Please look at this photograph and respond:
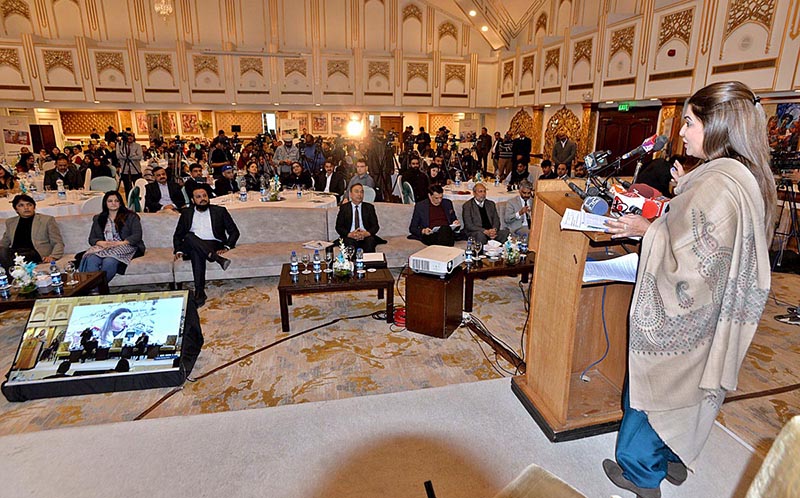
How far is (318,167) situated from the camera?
32.6ft

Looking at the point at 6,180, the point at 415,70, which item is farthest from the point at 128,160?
the point at 415,70

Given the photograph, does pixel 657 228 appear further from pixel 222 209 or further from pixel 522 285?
pixel 222 209

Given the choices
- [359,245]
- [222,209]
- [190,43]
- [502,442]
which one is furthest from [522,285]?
[190,43]

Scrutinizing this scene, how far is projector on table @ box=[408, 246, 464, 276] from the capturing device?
3617 millimetres

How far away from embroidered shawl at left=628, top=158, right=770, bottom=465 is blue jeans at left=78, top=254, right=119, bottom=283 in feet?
15.5

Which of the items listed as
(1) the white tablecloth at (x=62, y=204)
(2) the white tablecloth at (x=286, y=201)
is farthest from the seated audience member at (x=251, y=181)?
(1) the white tablecloth at (x=62, y=204)

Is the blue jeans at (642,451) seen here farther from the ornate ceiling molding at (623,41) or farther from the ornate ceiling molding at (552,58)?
the ornate ceiling molding at (552,58)

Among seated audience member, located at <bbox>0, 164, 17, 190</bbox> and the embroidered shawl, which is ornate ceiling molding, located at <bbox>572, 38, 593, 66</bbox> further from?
seated audience member, located at <bbox>0, 164, 17, 190</bbox>

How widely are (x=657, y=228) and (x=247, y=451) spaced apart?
209 centimetres

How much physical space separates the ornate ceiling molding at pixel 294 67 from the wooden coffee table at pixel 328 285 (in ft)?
37.8

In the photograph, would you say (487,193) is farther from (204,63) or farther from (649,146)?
(204,63)

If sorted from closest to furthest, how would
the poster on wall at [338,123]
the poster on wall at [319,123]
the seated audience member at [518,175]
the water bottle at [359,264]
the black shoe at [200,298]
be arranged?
1. the water bottle at [359,264]
2. the black shoe at [200,298]
3. the seated audience member at [518,175]
4. the poster on wall at [319,123]
5. the poster on wall at [338,123]

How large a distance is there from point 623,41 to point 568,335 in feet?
31.9

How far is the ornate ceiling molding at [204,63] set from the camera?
13.2 meters
